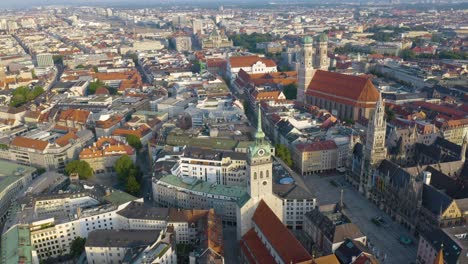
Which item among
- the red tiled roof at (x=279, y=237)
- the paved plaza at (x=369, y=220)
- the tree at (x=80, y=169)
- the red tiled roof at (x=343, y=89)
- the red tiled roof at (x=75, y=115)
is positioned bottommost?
the paved plaza at (x=369, y=220)

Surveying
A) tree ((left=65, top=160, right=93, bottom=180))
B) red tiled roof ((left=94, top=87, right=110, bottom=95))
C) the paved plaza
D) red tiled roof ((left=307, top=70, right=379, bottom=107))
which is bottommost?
the paved plaza

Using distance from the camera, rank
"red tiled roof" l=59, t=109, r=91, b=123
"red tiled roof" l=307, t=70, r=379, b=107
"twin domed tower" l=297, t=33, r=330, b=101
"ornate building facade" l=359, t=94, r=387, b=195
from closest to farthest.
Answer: "ornate building facade" l=359, t=94, r=387, b=195, "red tiled roof" l=307, t=70, r=379, b=107, "red tiled roof" l=59, t=109, r=91, b=123, "twin domed tower" l=297, t=33, r=330, b=101

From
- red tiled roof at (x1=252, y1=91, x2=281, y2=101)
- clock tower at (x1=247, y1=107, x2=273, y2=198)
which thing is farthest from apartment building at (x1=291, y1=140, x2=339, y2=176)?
red tiled roof at (x1=252, y1=91, x2=281, y2=101)

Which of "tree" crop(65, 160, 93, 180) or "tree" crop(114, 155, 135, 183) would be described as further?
"tree" crop(65, 160, 93, 180)

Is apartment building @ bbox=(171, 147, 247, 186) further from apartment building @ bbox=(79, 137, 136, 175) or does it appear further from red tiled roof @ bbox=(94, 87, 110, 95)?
red tiled roof @ bbox=(94, 87, 110, 95)

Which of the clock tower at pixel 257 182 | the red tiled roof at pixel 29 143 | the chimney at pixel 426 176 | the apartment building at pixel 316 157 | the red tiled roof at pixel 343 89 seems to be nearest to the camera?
the clock tower at pixel 257 182

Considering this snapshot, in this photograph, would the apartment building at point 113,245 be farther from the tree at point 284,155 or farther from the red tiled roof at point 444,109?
the red tiled roof at point 444,109

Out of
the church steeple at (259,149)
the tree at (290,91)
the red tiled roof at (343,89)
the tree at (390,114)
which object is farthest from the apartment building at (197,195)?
the tree at (290,91)
